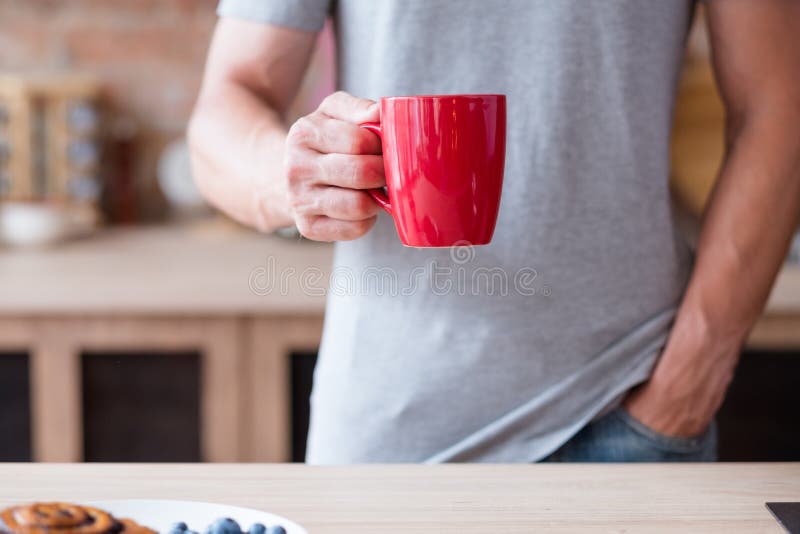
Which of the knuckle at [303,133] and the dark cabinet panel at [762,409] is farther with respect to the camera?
the dark cabinet panel at [762,409]

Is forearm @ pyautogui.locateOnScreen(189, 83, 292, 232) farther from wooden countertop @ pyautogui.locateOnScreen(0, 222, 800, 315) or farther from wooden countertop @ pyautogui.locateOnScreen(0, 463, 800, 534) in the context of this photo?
wooden countertop @ pyautogui.locateOnScreen(0, 222, 800, 315)

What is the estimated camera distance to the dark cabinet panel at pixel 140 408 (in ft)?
5.13

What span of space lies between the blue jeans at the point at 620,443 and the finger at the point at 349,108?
0.41m

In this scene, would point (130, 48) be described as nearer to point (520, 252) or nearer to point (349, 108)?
point (520, 252)

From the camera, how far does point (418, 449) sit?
885 mm

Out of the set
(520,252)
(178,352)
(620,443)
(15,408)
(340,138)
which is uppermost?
(340,138)

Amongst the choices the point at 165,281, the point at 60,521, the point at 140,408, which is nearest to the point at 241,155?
the point at 60,521

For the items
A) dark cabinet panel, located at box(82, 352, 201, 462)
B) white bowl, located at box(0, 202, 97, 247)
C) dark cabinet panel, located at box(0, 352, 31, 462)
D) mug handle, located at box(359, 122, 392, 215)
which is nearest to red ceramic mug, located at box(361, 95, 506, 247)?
mug handle, located at box(359, 122, 392, 215)

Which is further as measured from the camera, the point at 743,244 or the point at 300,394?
the point at 300,394

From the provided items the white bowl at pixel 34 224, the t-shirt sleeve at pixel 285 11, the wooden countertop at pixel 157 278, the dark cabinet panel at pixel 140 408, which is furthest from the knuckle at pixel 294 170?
the white bowl at pixel 34 224

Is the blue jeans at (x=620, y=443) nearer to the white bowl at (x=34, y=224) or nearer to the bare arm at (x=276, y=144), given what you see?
the bare arm at (x=276, y=144)

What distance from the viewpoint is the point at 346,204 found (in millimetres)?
664

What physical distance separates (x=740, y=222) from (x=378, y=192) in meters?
0.41

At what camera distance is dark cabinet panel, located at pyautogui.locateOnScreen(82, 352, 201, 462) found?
156cm
